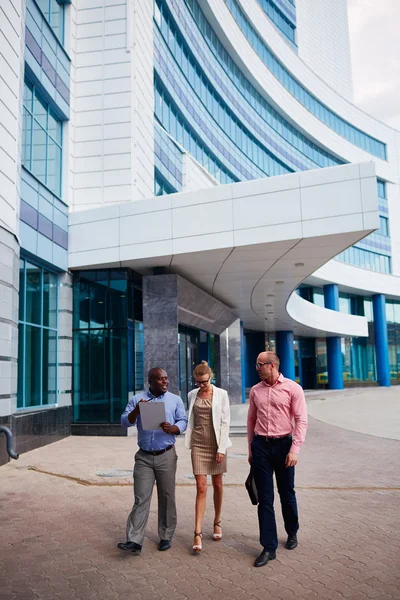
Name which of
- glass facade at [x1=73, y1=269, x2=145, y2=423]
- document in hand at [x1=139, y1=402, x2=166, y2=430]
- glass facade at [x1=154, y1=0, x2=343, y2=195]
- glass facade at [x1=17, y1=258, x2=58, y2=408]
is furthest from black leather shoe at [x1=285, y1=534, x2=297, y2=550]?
glass facade at [x1=154, y1=0, x2=343, y2=195]

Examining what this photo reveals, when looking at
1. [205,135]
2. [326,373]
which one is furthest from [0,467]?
[326,373]

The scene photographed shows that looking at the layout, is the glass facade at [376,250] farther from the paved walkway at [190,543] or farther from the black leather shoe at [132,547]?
the black leather shoe at [132,547]

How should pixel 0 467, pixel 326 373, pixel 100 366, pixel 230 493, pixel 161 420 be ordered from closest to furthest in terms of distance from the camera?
1. pixel 161 420
2. pixel 230 493
3. pixel 0 467
4. pixel 100 366
5. pixel 326 373

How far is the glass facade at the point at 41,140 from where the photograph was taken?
1320 centimetres

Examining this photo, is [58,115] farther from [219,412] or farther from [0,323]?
[219,412]

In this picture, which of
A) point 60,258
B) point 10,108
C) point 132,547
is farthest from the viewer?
point 60,258

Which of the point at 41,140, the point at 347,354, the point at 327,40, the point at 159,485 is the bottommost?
the point at 159,485

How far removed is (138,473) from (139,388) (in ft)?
35.9

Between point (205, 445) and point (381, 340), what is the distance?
151ft

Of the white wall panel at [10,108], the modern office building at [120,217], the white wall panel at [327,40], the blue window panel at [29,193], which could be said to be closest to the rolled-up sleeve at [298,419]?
the modern office building at [120,217]

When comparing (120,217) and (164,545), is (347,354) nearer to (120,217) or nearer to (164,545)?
(120,217)

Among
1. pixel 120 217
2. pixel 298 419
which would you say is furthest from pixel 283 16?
pixel 298 419

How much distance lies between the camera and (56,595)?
4.12 metres

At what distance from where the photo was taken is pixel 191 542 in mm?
5387
